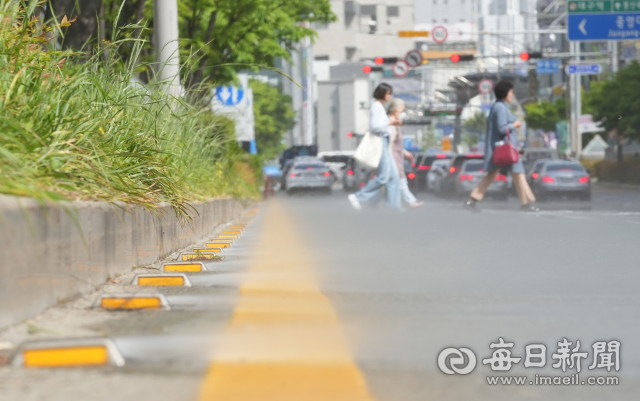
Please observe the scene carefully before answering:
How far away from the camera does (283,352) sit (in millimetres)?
4617

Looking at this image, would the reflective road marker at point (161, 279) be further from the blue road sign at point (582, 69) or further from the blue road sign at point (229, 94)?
the blue road sign at point (582, 69)

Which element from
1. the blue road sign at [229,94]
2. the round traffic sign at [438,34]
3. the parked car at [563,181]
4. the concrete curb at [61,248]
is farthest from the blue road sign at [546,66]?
the concrete curb at [61,248]

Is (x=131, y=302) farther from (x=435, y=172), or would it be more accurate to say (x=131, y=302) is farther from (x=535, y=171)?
(x=435, y=172)

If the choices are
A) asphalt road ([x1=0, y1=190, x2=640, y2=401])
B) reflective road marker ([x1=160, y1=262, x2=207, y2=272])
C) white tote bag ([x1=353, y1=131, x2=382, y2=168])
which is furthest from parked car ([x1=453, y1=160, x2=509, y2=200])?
reflective road marker ([x1=160, y1=262, x2=207, y2=272])

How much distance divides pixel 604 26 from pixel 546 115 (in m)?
50.6

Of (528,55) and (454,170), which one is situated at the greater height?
(528,55)

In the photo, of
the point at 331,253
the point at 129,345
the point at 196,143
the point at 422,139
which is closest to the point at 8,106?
the point at 129,345

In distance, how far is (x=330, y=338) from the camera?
5020mm

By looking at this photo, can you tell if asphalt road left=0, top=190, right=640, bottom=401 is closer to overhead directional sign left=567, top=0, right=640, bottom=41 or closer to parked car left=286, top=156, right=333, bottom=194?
overhead directional sign left=567, top=0, right=640, bottom=41

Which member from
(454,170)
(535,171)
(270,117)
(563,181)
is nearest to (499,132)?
(563,181)

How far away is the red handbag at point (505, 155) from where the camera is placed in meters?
17.9

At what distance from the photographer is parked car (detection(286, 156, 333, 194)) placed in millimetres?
44469

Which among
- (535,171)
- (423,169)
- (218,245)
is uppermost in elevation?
(218,245)

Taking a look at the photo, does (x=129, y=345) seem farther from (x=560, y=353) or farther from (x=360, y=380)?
(x=560, y=353)
